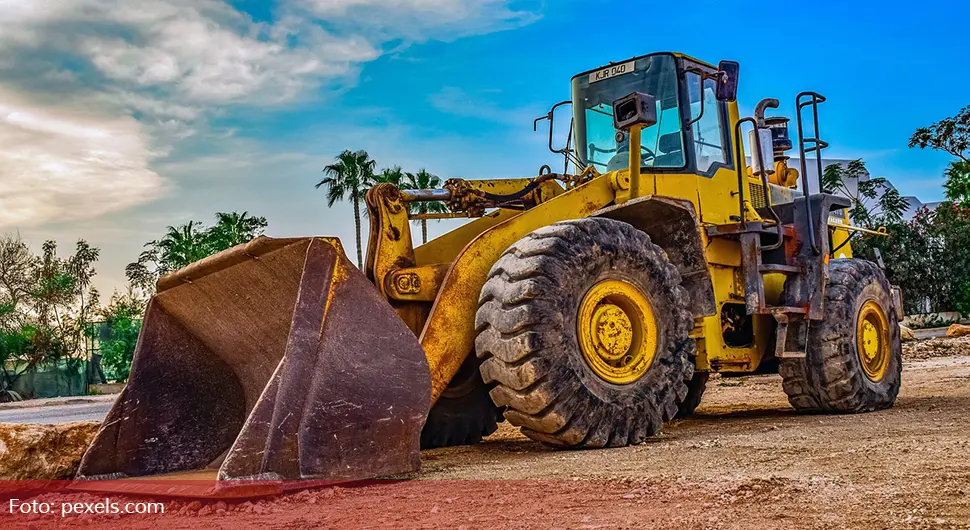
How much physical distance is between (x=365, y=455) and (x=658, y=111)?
426cm

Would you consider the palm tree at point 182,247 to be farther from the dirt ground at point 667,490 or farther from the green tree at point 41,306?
the dirt ground at point 667,490

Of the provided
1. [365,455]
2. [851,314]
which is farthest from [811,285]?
[365,455]

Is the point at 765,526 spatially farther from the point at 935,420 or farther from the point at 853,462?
the point at 935,420

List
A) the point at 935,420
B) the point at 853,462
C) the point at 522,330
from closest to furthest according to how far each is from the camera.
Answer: the point at 853,462
the point at 522,330
the point at 935,420

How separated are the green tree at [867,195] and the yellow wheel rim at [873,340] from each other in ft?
69.8

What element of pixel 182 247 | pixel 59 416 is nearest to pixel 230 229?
pixel 182 247

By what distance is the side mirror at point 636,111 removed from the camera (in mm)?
6652

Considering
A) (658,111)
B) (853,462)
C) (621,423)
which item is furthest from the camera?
(658,111)

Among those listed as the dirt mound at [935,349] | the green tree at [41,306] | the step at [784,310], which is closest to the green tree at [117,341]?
the green tree at [41,306]

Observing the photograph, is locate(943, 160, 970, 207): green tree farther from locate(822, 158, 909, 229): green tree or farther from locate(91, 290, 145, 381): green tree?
locate(91, 290, 145, 381): green tree

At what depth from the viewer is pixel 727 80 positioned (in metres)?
7.27

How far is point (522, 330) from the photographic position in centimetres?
563

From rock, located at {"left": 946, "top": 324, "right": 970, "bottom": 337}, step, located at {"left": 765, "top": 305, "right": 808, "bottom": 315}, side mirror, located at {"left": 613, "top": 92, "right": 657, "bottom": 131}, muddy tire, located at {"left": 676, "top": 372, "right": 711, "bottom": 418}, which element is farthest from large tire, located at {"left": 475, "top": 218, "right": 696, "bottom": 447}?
rock, located at {"left": 946, "top": 324, "right": 970, "bottom": 337}

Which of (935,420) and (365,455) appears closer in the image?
(365,455)
